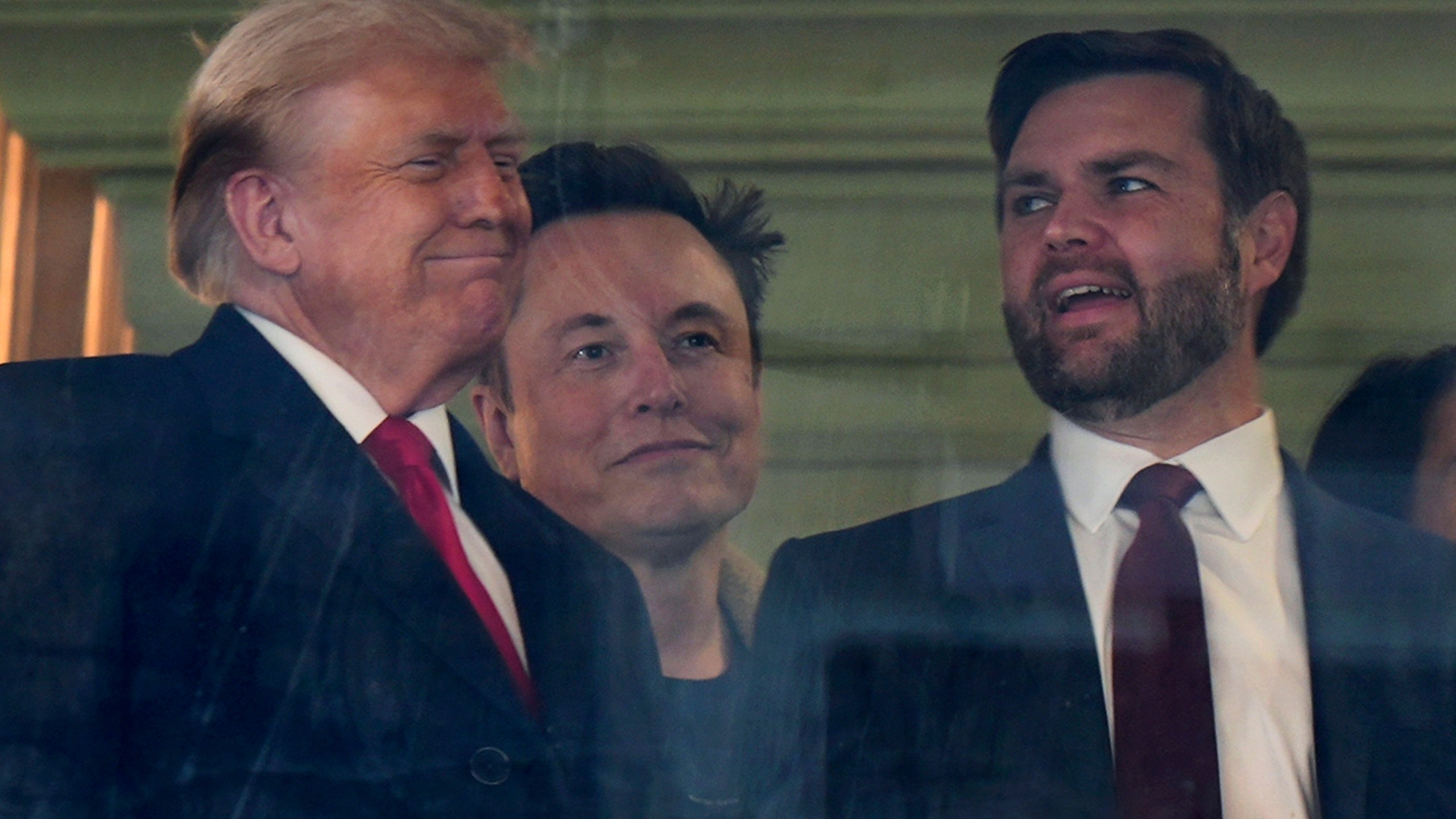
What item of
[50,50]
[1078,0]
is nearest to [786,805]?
[1078,0]

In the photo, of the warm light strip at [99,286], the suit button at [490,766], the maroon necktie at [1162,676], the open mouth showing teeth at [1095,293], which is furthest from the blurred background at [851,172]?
the suit button at [490,766]

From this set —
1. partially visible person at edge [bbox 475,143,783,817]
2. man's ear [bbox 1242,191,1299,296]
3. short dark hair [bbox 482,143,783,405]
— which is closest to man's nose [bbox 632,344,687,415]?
partially visible person at edge [bbox 475,143,783,817]

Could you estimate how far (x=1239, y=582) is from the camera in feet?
7.49

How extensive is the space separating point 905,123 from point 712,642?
741 millimetres

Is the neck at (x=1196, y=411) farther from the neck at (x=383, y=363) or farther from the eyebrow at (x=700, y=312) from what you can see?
the neck at (x=383, y=363)

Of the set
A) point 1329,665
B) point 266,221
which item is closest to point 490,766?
point 266,221

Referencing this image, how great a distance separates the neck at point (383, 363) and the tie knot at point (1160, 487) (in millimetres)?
890

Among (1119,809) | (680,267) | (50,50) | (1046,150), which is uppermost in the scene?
(50,50)

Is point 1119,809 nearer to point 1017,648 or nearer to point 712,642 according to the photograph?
point 1017,648

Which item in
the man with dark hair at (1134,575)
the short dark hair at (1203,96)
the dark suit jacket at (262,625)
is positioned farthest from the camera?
the short dark hair at (1203,96)

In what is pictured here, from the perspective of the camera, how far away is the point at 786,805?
2.22m

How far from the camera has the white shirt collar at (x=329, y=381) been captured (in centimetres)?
221

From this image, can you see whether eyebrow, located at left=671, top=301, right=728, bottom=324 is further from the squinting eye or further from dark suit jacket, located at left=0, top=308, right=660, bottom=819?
the squinting eye

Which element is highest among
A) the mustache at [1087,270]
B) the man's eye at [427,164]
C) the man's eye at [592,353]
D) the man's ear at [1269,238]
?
the man's eye at [427,164]
